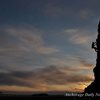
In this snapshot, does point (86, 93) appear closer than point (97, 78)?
Yes

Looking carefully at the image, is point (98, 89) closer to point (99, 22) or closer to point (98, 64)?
point (98, 64)

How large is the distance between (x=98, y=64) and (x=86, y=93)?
10.1 metres

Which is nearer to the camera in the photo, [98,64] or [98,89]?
[98,89]

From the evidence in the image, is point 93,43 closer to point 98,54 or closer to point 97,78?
point 98,54

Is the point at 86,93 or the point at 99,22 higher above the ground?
the point at 99,22

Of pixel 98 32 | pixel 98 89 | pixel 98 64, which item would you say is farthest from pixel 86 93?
pixel 98 32

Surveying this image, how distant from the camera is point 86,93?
77.9 metres

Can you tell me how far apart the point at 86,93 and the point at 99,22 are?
20.9 meters

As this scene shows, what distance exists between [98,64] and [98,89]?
8.35m
